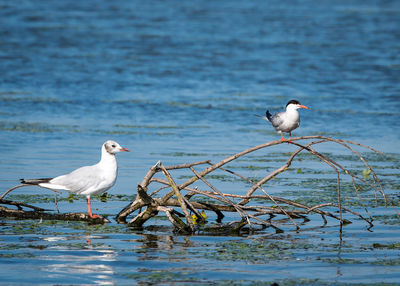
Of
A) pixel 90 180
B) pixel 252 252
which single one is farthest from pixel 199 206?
pixel 252 252

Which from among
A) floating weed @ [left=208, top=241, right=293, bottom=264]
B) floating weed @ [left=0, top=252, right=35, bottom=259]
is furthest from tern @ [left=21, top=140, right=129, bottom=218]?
floating weed @ [left=208, top=241, right=293, bottom=264]

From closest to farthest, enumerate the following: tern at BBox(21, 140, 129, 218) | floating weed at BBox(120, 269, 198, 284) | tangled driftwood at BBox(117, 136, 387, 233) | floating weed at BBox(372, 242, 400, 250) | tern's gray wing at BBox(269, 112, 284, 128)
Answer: floating weed at BBox(120, 269, 198, 284) < floating weed at BBox(372, 242, 400, 250) < tangled driftwood at BBox(117, 136, 387, 233) < tern at BBox(21, 140, 129, 218) < tern's gray wing at BBox(269, 112, 284, 128)

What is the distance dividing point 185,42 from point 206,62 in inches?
173

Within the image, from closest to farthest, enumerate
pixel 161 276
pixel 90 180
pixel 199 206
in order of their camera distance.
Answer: pixel 161 276 → pixel 90 180 → pixel 199 206

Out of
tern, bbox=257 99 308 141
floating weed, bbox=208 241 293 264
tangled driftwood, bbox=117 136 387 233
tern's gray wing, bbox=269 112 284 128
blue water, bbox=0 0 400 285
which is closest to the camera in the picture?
blue water, bbox=0 0 400 285

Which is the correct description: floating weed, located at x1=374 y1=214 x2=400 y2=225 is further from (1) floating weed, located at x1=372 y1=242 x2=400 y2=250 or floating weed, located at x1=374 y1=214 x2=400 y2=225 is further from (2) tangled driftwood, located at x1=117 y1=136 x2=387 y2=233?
(1) floating weed, located at x1=372 y1=242 x2=400 y2=250

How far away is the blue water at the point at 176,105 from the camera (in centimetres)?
719

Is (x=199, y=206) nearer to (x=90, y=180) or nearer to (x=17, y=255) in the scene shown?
(x=90, y=180)

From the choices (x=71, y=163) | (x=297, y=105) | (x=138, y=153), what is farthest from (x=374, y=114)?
(x=71, y=163)

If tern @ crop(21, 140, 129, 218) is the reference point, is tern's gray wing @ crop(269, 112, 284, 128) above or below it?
above

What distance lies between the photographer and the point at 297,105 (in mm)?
11875

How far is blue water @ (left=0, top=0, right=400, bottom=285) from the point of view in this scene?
719 cm

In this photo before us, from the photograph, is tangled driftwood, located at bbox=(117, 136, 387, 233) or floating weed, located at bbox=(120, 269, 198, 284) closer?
floating weed, located at bbox=(120, 269, 198, 284)

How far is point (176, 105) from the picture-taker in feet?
57.8
